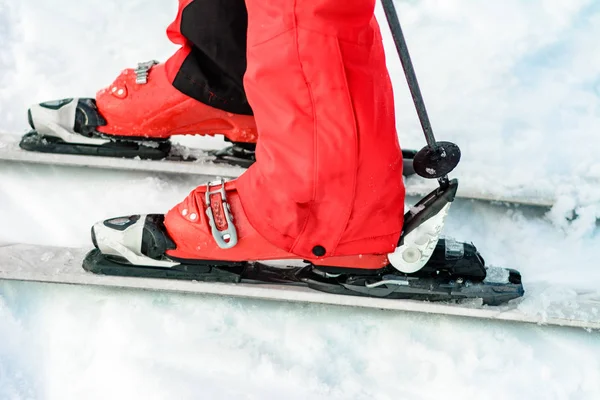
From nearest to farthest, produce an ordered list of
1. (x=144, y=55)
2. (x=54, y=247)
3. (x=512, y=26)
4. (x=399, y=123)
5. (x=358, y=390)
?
(x=358, y=390)
(x=54, y=247)
(x=399, y=123)
(x=144, y=55)
(x=512, y=26)

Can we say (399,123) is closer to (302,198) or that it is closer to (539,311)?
(539,311)

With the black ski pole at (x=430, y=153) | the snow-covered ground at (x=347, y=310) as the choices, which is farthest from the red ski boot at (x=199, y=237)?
the black ski pole at (x=430, y=153)

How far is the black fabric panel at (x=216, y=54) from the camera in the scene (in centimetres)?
171

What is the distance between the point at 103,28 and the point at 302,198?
5.52 ft

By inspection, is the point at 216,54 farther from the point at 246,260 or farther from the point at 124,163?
the point at 246,260

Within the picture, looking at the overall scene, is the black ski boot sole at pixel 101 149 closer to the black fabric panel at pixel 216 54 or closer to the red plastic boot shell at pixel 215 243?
the black fabric panel at pixel 216 54

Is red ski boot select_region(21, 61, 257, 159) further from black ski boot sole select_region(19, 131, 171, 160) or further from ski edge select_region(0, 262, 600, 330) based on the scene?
ski edge select_region(0, 262, 600, 330)

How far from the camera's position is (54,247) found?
1686mm

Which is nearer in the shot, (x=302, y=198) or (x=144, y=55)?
(x=302, y=198)

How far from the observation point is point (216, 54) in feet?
5.77

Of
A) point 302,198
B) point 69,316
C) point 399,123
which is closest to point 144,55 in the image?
point 399,123

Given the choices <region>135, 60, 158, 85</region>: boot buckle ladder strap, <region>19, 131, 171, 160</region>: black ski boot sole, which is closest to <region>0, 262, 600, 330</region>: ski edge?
<region>19, 131, 171, 160</region>: black ski boot sole

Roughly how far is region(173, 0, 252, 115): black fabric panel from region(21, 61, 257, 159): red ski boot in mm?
58

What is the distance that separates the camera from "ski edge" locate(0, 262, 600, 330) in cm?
154
